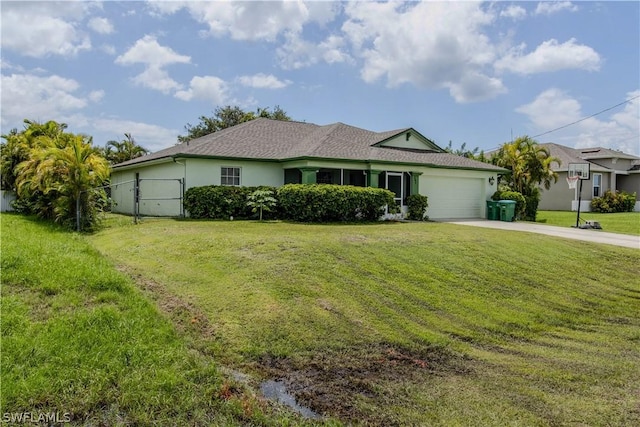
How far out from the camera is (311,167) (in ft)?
58.7

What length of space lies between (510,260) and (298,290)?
6.11 metres

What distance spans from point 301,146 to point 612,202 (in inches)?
974

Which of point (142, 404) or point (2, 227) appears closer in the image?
point (142, 404)

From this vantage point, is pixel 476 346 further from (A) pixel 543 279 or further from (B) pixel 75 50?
(B) pixel 75 50

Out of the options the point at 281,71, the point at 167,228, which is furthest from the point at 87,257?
the point at 281,71

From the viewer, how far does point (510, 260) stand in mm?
10617

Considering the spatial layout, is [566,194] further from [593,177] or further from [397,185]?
[397,185]

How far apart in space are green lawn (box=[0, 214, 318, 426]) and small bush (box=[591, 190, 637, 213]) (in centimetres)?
3350

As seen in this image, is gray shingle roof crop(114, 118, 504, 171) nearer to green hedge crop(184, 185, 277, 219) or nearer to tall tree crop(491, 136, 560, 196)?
green hedge crop(184, 185, 277, 219)

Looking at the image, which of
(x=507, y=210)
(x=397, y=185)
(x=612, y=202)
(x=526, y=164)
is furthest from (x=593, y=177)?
(x=397, y=185)

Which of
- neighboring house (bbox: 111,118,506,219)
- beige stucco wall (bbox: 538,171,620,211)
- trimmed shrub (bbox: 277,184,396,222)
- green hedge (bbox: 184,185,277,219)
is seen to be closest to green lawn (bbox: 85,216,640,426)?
trimmed shrub (bbox: 277,184,396,222)

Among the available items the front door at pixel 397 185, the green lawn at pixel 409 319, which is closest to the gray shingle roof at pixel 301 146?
the front door at pixel 397 185

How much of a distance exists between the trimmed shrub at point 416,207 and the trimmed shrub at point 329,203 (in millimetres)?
2723

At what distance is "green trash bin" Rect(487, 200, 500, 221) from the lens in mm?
22033
